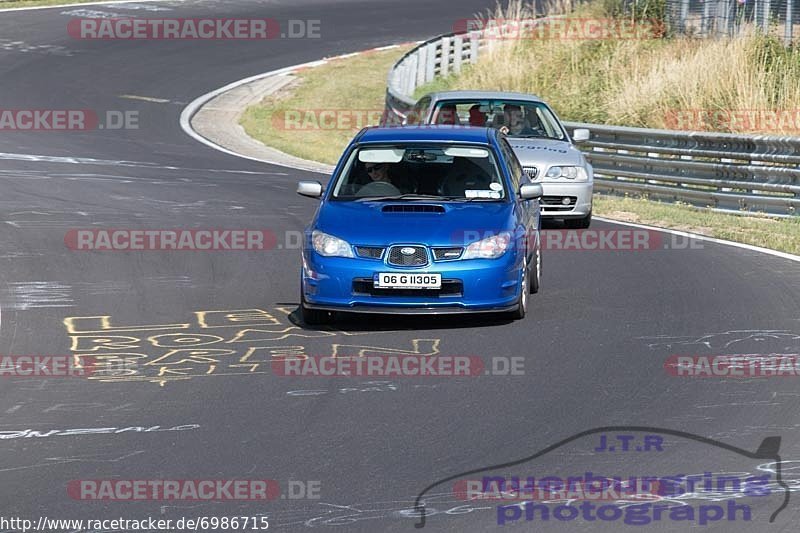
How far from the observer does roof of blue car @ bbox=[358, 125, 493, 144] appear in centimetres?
1260

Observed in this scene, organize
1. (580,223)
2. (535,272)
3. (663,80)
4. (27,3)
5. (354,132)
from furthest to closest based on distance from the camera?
(27,3)
(354,132)
(663,80)
(580,223)
(535,272)

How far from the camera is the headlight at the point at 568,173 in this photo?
17.3 meters

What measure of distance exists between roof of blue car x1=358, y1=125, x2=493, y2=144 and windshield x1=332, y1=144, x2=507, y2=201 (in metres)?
0.09

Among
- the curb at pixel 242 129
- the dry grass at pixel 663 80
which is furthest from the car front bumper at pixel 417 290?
the dry grass at pixel 663 80

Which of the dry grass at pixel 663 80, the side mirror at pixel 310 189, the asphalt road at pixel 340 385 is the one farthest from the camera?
the dry grass at pixel 663 80

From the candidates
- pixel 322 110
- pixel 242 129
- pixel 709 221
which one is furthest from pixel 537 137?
pixel 322 110

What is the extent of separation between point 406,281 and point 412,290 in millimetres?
90

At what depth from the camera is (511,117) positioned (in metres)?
18.3

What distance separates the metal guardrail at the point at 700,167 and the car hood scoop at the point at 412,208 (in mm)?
7931

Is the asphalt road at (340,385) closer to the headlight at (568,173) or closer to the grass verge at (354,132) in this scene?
the grass verge at (354,132)

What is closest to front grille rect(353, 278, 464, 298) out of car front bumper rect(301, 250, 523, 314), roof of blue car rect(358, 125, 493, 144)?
car front bumper rect(301, 250, 523, 314)

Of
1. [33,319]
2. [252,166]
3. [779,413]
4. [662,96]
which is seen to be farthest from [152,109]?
[779,413]

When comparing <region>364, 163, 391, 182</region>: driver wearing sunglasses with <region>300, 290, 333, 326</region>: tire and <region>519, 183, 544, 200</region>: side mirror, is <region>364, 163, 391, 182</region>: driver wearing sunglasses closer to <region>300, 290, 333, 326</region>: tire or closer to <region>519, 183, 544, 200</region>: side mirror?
A: <region>519, 183, 544, 200</region>: side mirror

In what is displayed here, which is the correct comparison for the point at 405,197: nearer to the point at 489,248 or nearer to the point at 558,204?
the point at 489,248
